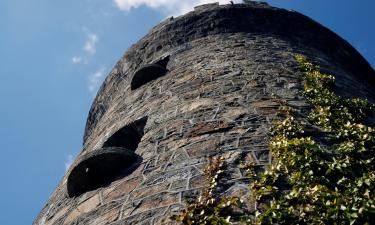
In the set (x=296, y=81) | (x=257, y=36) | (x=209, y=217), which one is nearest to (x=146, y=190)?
(x=209, y=217)

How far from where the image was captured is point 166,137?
13.9 ft

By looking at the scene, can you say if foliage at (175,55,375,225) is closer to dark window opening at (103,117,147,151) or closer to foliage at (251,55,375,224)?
foliage at (251,55,375,224)

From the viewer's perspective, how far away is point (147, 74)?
6438mm

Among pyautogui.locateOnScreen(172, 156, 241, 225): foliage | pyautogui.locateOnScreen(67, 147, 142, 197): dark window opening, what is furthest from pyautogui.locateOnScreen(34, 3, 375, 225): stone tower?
pyautogui.locateOnScreen(172, 156, 241, 225): foliage

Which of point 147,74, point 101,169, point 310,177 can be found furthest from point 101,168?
point 147,74

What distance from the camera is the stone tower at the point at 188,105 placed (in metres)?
3.57

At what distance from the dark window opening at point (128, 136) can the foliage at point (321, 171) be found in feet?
4.80

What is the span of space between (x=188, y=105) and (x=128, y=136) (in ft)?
2.62

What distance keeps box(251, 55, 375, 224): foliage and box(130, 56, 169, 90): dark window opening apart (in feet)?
7.59

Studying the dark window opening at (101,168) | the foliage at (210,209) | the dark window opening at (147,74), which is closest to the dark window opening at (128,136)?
the dark window opening at (101,168)

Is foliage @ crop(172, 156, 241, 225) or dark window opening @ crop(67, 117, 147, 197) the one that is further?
dark window opening @ crop(67, 117, 147, 197)

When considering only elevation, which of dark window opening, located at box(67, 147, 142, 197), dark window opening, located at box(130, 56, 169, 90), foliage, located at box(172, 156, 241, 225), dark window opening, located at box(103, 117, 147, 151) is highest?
dark window opening, located at box(130, 56, 169, 90)

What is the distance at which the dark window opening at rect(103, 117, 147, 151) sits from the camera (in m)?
5.06

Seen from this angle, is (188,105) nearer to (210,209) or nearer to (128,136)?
(128,136)
